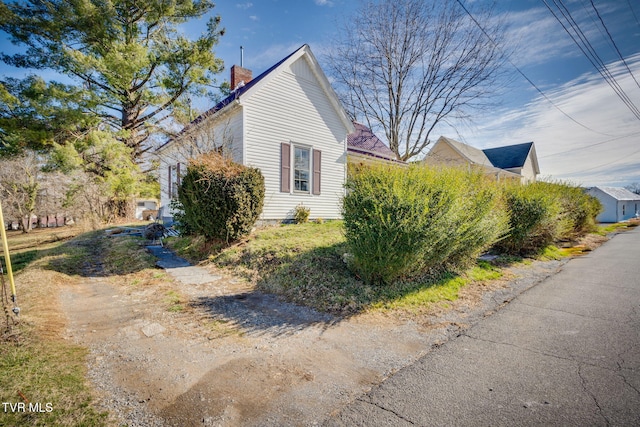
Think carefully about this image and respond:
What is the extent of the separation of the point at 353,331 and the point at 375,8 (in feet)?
66.4

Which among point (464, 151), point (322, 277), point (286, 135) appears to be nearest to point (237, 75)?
point (286, 135)

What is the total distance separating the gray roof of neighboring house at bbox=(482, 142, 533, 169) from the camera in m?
27.8

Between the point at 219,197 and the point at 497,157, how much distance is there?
108 ft

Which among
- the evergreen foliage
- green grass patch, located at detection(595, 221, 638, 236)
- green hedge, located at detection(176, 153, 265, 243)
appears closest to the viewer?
green hedge, located at detection(176, 153, 265, 243)

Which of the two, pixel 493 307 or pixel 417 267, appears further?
pixel 417 267

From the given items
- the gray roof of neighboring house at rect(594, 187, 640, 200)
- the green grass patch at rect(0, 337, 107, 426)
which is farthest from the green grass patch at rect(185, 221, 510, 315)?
the gray roof of neighboring house at rect(594, 187, 640, 200)

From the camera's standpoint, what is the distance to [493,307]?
4473mm

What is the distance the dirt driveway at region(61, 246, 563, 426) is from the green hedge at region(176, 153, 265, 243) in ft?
7.53

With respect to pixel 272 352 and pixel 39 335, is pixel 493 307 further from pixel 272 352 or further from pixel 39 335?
pixel 39 335

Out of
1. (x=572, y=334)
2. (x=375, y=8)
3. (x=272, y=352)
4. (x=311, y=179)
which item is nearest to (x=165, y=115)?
(x=311, y=179)

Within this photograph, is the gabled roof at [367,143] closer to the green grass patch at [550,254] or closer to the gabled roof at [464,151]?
the green grass patch at [550,254]

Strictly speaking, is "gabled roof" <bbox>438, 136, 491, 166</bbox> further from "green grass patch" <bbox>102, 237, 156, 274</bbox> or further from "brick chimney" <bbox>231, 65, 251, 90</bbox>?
"green grass patch" <bbox>102, 237, 156, 274</bbox>

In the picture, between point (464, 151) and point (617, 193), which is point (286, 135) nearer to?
point (464, 151)

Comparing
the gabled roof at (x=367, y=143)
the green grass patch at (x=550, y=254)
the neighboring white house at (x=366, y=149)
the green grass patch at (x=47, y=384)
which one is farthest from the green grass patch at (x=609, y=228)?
the green grass patch at (x=47, y=384)
